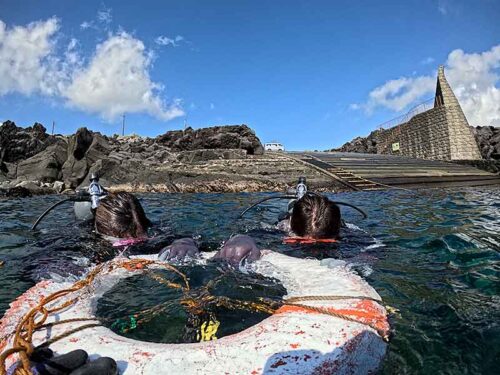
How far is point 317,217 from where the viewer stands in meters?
5.01

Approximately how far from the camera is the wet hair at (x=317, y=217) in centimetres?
493

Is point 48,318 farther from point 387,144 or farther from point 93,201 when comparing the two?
point 387,144

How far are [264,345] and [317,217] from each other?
322 cm

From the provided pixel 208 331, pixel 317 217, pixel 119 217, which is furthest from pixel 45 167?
pixel 208 331

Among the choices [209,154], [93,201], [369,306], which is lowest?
[369,306]

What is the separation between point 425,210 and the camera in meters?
8.91

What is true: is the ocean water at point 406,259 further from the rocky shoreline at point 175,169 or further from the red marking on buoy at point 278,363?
the rocky shoreline at point 175,169

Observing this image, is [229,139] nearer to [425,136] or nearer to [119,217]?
[425,136]

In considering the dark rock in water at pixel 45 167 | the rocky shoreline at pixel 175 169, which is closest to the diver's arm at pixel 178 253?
the rocky shoreline at pixel 175 169

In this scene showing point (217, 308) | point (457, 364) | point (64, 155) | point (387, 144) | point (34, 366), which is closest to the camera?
point (34, 366)

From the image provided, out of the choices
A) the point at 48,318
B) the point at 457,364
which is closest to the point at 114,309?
the point at 48,318

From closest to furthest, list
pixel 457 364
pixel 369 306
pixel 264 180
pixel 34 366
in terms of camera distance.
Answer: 1. pixel 34 366
2. pixel 457 364
3. pixel 369 306
4. pixel 264 180

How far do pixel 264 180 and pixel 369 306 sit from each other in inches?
523

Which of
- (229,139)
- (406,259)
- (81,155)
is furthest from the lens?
(229,139)
